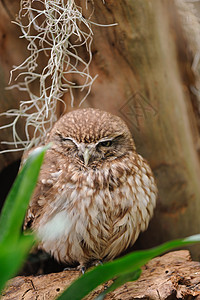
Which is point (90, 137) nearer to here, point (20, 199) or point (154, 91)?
point (154, 91)

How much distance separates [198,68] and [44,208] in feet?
4.48

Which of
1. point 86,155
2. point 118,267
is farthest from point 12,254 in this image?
point 86,155

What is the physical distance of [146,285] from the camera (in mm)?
1745

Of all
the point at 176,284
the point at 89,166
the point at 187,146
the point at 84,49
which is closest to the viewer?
the point at 176,284

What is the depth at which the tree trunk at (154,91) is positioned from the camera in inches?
77.2

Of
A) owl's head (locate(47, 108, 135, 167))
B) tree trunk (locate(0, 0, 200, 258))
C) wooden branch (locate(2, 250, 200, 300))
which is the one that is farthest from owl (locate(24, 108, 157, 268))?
tree trunk (locate(0, 0, 200, 258))

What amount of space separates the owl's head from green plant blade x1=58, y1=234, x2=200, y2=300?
748 millimetres

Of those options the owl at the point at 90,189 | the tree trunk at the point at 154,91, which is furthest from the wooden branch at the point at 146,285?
the tree trunk at the point at 154,91

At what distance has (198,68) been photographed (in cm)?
252

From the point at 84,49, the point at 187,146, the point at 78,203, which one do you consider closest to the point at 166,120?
the point at 187,146

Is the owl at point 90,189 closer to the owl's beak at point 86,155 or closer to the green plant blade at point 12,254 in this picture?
the owl's beak at point 86,155

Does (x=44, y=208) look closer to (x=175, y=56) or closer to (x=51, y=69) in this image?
(x=51, y=69)

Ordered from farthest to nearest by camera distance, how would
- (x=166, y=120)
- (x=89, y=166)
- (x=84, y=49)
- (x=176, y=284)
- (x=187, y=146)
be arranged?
(x=187, y=146) → (x=166, y=120) → (x=84, y=49) → (x=89, y=166) → (x=176, y=284)

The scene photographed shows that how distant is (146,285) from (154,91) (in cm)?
101
